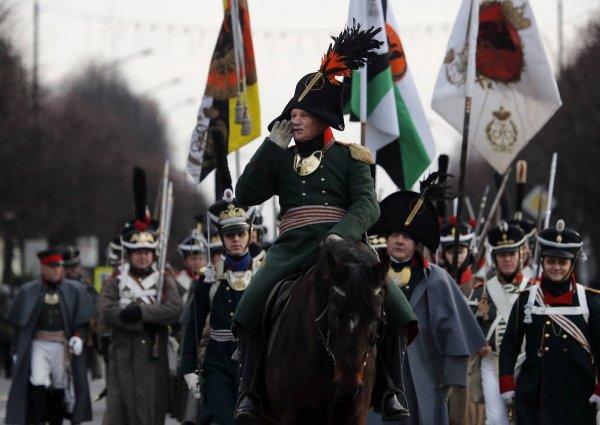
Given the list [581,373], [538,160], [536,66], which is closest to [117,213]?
[538,160]

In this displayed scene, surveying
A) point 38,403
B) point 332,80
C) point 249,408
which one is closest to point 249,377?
point 249,408

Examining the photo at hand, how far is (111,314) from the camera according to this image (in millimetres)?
17234

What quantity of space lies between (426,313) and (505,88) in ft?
17.4

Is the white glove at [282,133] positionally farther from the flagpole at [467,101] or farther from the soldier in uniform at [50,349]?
the soldier in uniform at [50,349]

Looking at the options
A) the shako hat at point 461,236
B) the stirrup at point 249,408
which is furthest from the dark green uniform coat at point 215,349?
the shako hat at point 461,236

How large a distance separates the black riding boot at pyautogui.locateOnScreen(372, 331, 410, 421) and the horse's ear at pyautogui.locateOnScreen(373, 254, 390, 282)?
112 centimetres

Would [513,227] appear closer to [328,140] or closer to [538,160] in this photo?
[328,140]

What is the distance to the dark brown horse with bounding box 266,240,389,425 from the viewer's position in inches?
356

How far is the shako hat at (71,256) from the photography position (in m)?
21.0

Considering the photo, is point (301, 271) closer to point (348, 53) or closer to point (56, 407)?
point (348, 53)


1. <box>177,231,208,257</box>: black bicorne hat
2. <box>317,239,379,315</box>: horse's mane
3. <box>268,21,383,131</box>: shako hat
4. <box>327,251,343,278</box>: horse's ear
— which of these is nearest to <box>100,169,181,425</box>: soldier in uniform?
<box>177,231,208,257</box>: black bicorne hat

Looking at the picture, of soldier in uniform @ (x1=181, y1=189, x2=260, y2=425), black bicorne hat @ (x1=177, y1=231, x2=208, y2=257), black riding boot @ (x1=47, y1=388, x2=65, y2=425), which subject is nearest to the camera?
soldier in uniform @ (x1=181, y1=189, x2=260, y2=425)

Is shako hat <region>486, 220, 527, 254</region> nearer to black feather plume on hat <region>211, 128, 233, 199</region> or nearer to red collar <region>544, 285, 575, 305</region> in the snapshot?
red collar <region>544, 285, 575, 305</region>

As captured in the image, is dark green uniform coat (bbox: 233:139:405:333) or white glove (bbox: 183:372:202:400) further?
white glove (bbox: 183:372:202:400)
